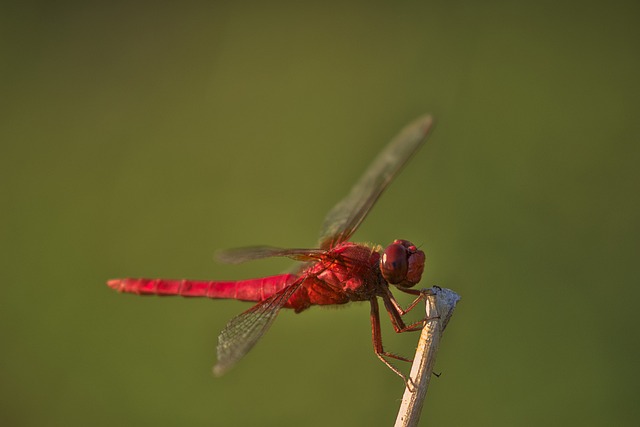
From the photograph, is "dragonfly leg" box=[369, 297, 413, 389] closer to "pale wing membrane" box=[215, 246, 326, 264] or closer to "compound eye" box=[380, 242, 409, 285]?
"compound eye" box=[380, 242, 409, 285]

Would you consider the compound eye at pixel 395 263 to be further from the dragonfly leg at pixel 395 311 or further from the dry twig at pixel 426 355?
the dry twig at pixel 426 355

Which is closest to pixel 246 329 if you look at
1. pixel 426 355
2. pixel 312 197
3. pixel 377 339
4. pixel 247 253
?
pixel 247 253

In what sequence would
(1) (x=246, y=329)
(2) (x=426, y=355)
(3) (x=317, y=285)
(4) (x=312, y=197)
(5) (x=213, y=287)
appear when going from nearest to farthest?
(2) (x=426, y=355) < (1) (x=246, y=329) < (3) (x=317, y=285) < (5) (x=213, y=287) < (4) (x=312, y=197)

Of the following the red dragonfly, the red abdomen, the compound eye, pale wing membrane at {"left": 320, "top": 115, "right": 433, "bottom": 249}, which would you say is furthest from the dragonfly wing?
the compound eye

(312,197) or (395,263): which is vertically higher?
(312,197)

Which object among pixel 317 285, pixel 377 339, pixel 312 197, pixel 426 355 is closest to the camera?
pixel 426 355

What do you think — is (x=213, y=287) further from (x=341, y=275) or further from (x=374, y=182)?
(x=374, y=182)

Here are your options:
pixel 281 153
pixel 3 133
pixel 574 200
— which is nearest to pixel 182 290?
pixel 281 153
